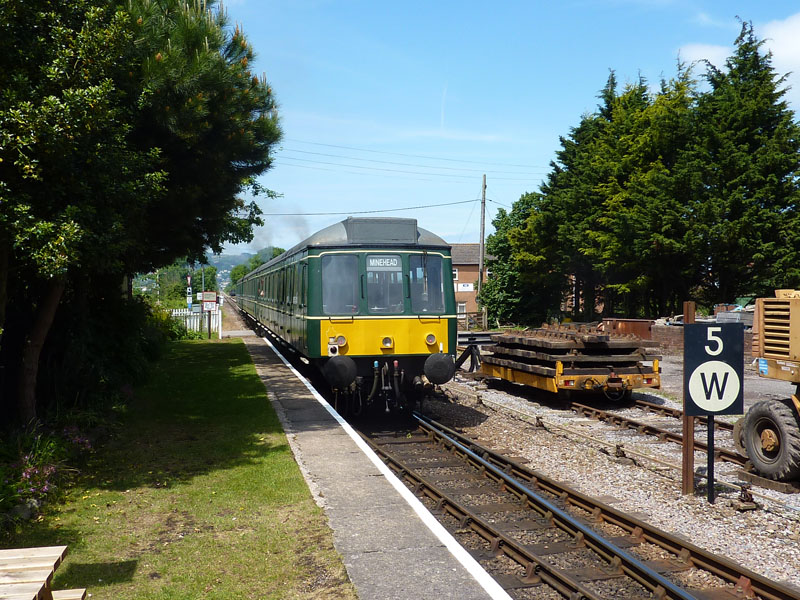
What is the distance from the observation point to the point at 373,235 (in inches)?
468

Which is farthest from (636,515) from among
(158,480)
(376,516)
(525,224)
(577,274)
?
(525,224)

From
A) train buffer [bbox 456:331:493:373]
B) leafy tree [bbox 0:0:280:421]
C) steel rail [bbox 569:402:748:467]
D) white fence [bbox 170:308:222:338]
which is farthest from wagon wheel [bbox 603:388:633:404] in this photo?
white fence [bbox 170:308:222:338]

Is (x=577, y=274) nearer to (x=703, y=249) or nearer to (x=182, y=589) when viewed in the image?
(x=703, y=249)

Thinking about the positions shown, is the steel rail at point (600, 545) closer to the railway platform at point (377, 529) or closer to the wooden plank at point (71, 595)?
the railway platform at point (377, 529)

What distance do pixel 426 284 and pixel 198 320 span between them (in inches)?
960

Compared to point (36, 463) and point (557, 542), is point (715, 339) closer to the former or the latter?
point (557, 542)

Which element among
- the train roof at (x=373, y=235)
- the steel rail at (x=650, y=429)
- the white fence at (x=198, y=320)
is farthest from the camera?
the white fence at (x=198, y=320)

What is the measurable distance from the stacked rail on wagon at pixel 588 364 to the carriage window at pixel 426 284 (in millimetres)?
3241

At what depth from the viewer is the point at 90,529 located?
248 inches

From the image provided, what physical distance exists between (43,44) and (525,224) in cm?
3982

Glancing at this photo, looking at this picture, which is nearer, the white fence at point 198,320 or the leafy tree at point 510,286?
the white fence at point 198,320

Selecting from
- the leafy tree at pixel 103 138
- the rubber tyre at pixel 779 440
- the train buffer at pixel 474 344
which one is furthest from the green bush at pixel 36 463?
the train buffer at pixel 474 344

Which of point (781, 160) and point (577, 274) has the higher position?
point (781, 160)

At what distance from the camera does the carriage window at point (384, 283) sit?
38.3 feet
